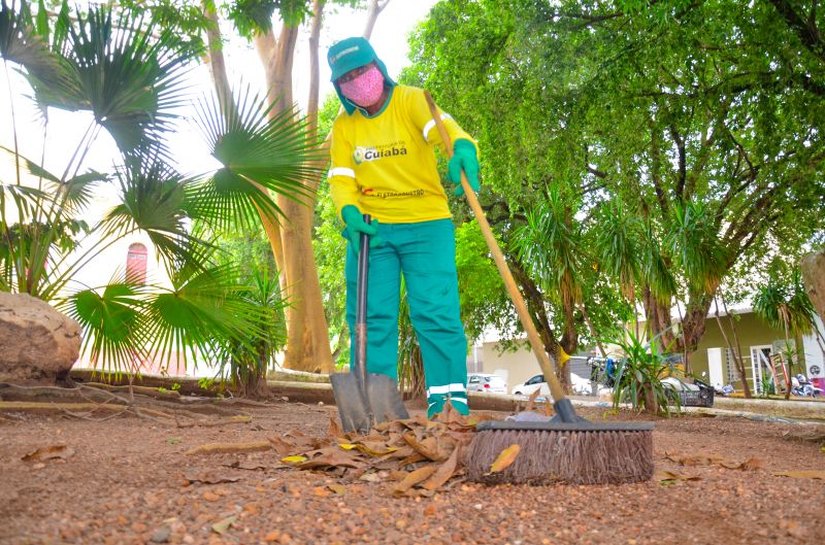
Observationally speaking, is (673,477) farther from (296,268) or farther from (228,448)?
(296,268)

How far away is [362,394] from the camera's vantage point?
3523mm

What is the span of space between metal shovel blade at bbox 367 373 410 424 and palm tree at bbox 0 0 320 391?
67.2 inches

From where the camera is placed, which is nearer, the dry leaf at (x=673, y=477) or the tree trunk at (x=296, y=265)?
the dry leaf at (x=673, y=477)

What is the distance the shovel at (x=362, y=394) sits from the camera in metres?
3.46

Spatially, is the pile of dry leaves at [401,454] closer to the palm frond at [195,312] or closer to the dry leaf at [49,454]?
the dry leaf at [49,454]

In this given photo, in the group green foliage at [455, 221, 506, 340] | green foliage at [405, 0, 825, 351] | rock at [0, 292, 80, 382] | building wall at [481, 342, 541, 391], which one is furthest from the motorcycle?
rock at [0, 292, 80, 382]

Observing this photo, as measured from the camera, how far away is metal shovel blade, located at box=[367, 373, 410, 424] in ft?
11.4

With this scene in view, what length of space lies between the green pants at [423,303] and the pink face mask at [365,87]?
64 cm

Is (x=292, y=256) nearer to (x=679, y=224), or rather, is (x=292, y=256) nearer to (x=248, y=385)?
(x=248, y=385)

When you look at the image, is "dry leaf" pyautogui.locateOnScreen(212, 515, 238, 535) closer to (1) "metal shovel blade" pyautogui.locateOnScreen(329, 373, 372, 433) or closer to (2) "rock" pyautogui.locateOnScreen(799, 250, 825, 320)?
(1) "metal shovel blade" pyautogui.locateOnScreen(329, 373, 372, 433)

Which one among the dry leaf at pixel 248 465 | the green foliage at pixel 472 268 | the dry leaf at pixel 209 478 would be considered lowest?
the dry leaf at pixel 209 478

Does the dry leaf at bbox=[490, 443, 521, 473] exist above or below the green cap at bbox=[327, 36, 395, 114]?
below

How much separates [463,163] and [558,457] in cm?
150

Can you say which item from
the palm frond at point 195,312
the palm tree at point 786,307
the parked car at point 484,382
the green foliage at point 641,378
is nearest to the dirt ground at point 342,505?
the palm frond at point 195,312
